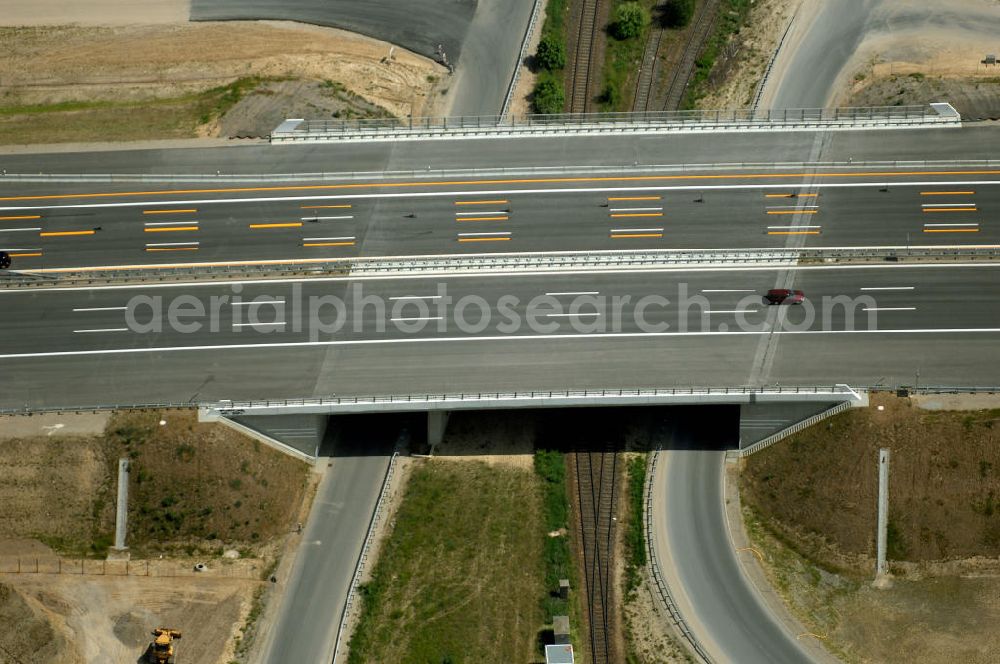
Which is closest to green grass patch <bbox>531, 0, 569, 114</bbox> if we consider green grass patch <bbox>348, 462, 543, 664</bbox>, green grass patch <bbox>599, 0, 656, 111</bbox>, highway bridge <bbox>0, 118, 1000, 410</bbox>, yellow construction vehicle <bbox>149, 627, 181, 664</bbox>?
green grass patch <bbox>599, 0, 656, 111</bbox>

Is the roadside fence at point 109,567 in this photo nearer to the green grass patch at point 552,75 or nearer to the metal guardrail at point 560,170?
the metal guardrail at point 560,170

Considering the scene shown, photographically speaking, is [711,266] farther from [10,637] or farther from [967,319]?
[10,637]

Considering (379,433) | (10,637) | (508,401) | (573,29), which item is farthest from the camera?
(573,29)

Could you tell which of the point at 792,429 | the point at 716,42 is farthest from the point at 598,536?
the point at 716,42

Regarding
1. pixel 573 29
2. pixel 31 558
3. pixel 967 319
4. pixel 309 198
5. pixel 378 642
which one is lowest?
pixel 378 642

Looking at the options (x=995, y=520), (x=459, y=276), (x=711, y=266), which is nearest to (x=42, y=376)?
(x=459, y=276)

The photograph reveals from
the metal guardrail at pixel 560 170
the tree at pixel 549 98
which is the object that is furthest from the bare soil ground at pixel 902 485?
the tree at pixel 549 98

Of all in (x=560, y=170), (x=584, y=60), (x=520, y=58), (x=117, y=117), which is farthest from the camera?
(x=584, y=60)

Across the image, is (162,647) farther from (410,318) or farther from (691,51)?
(691,51)
